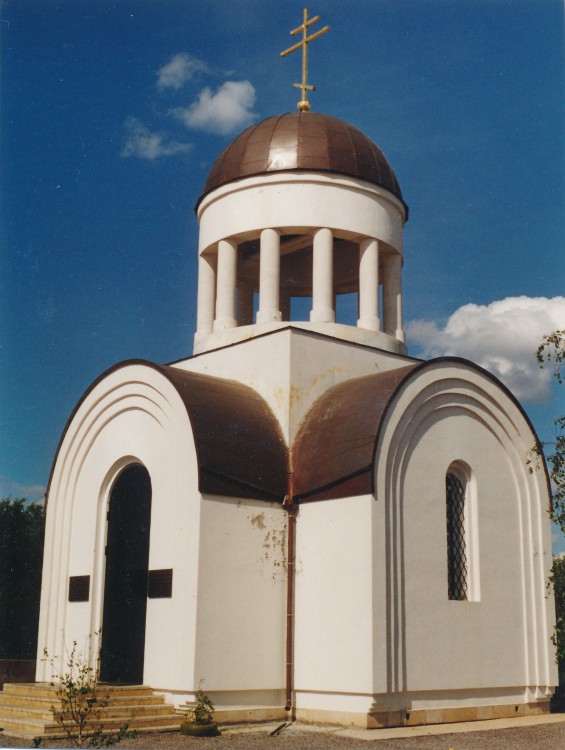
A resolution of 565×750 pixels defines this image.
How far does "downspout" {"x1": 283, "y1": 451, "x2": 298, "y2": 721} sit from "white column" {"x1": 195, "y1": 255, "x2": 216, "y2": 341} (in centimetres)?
412

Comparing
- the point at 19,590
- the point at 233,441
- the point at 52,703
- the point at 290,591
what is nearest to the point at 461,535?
the point at 290,591

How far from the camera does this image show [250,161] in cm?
1681

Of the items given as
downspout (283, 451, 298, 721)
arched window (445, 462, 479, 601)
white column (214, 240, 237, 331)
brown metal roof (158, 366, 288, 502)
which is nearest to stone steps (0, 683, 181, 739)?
downspout (283, 451, 298, 721)

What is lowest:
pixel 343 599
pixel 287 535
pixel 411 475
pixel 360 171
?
pixel 343 599

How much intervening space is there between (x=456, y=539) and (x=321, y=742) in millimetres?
4360

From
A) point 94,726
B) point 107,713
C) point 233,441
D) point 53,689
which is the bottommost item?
point 94,726

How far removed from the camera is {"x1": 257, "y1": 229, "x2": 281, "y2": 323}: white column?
1581 cm

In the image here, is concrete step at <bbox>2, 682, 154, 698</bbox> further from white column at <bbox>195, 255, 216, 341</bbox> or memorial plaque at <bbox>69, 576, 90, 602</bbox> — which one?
white column at <bbox>195, 255, 216, 341</bbox>

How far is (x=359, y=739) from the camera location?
36.4ft

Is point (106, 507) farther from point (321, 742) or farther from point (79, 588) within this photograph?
point (321, 742)

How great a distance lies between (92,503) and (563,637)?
8.14 metres

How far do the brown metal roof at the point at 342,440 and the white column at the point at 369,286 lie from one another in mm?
2135

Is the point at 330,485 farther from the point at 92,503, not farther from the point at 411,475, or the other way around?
the point at 92,503

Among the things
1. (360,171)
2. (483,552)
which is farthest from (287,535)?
(360,171)
